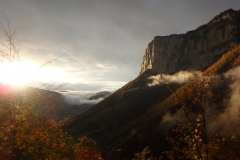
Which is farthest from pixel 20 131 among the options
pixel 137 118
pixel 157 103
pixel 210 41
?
pixel 210 41

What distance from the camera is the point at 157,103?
6491 inches

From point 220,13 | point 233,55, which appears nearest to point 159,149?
point 233,55

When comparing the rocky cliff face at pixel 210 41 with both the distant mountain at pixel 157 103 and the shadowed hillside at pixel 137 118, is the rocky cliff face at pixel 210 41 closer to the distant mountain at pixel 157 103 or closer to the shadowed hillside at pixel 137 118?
the distant mountain at pixel 157 103

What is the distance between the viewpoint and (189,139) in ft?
26.1

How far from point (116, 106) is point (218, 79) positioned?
122312 millimetres

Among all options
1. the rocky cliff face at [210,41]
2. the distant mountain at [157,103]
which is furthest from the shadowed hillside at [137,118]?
the rocky cliff face at [210,41]

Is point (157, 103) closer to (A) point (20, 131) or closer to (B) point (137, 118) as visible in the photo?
(B) point (137, 118)

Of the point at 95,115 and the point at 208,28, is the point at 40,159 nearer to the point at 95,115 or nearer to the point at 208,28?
the point at 95,115

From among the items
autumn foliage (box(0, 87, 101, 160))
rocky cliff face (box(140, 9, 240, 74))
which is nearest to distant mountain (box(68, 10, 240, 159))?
rocky cliff face (box(140, 9, 240, 74))

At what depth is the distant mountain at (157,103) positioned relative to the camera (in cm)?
9831

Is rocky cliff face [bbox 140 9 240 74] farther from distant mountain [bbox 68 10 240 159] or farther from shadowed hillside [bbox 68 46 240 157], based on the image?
shadowed hillside [bbox 68 46 240 157]

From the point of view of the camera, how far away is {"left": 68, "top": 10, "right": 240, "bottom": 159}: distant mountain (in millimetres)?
98312

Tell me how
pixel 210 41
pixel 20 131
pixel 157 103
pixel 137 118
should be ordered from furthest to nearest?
pixel 157 103 < pixel 210 41 < pixel 137 118 < pixel 20 131

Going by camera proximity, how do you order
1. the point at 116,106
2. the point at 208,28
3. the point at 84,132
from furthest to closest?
1. the point at 116,106
2. the point at 208,28
3. the point at 84,132
